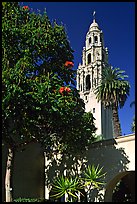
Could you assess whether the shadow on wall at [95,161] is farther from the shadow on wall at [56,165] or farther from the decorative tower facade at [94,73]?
the decorative tower facade at [94,73]

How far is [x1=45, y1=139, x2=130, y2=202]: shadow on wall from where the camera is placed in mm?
14109

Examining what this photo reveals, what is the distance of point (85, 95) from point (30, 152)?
110ft

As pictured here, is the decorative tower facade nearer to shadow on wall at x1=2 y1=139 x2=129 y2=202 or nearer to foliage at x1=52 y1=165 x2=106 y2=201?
shadow on wall at x1=2 y1=139 x2=129 y2=202

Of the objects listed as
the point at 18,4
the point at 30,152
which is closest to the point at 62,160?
the point at 30,152

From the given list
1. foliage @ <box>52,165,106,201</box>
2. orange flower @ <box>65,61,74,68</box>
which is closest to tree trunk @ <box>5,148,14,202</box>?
foliage @ <box>52,165,106,201</box>

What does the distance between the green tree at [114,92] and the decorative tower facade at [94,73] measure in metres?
23.5

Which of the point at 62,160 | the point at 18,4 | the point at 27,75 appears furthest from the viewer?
the point at 62,160

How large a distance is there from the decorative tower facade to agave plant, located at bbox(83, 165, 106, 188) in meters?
33.4

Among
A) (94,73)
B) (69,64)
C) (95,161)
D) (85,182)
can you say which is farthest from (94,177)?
(94,73)

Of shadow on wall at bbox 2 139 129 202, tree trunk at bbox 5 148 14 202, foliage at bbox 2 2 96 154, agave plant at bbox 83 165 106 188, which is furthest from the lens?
shadow on wall at bbox 2 139 129 202

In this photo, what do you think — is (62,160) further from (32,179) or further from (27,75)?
(27,75)

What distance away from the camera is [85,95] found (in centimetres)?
5119

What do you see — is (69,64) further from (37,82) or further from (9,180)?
(9,180)

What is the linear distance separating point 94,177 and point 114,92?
37.8 ft
